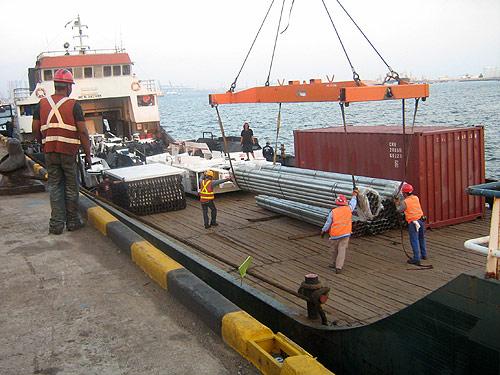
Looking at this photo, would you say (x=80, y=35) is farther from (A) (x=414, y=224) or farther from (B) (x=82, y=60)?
(A) (x=414, y=224)

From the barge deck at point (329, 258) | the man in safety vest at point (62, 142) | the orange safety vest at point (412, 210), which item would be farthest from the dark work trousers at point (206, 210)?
the orange safety vest at point (412, 210)

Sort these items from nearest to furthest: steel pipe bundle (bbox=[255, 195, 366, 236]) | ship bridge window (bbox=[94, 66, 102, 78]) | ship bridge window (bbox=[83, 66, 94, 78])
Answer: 1. steel pipe bundle (bbox=[255, 195, 366, 236])
2. ship bridge window (bbox=[83, 66, 94, 78])
3. ship bridge window (bbox=[94, 66, 102, 78])

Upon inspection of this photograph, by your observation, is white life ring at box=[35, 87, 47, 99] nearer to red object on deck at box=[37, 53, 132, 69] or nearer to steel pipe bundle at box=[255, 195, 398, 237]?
red object on deck at box=[37, 53, 132, 69]

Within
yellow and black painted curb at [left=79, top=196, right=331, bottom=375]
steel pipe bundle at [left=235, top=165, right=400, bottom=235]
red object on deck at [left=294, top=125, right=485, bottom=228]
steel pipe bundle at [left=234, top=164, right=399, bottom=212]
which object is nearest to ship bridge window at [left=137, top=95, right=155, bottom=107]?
steel pipe bundle at [left=234, top=164, right=399, bottom=212]

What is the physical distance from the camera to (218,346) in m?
4.72

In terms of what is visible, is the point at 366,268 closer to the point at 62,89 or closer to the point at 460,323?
the point at 460,323

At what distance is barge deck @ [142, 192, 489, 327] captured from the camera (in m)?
7.16

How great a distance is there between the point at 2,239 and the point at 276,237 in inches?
181

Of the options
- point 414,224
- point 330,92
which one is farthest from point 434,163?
point 330,92

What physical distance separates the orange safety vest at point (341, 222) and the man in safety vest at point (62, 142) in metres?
3.58

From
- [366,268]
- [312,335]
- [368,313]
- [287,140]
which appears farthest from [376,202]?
[287,140]

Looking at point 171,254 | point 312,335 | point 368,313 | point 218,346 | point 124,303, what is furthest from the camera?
point 171,254

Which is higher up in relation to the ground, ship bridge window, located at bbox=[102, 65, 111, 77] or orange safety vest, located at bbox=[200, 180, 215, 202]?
ship bridge window, located at bbox=[102, 65, 111, 77]

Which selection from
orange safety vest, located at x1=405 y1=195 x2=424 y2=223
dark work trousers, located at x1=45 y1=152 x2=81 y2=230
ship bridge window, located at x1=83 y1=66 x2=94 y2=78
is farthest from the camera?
ship bridge window, located at x1=83 y1=66 x2=94 y2=78
